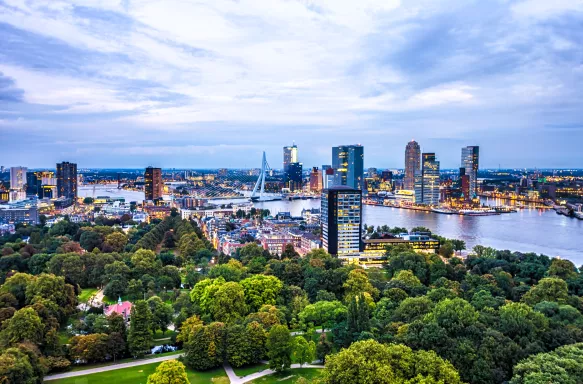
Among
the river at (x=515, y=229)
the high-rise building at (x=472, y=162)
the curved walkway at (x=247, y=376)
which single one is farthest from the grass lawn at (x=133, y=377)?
the high-rise building at (x=472, y=162)

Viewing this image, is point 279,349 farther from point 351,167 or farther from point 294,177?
point 294,177

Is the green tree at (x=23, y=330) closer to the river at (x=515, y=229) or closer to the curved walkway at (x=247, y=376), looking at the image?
the curved walkway at (x=247, y=376)

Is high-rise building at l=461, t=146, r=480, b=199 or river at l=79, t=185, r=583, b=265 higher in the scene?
high-rise building at l=461, t=146, r=480, b=199

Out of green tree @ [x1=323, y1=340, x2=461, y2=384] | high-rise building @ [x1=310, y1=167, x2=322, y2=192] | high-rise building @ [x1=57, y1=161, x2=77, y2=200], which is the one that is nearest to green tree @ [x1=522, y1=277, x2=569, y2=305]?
green tree @ [x1=323, y1=340, x2=461, y2=384]

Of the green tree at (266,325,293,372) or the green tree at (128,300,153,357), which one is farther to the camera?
the green tree at (128,300,153,357)

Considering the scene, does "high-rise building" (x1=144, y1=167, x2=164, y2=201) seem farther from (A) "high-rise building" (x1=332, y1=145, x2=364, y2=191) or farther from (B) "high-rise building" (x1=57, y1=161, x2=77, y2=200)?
(A) "high-rise building" (x1=332, y1=145, x2=364, y2=191)

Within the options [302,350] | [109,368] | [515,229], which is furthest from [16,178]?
[302,350]

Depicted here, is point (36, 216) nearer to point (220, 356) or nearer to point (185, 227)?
point (185, 227)
